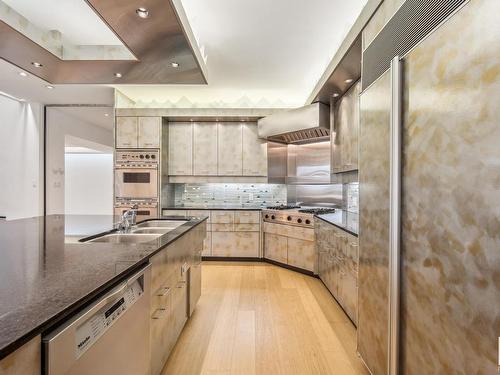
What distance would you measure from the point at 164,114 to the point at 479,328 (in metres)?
4.55

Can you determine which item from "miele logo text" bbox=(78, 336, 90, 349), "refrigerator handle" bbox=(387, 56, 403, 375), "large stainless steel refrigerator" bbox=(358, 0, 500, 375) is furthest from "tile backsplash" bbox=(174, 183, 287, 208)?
"miele logo text" bbox=(78, 336, 90, 349)

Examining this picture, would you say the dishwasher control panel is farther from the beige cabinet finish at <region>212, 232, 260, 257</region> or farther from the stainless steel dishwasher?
the beige cabinet finish at <region>212, 232, 260, 257</region>

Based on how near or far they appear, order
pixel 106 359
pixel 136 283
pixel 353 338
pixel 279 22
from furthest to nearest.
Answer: pixel 279 22 < pixel 353 338 < pixel 136 283 < pixel 106 359

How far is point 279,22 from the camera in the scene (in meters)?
2.66

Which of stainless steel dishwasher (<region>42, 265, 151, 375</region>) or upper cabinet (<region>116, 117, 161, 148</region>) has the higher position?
upper cabinet (<region>116, 117, 161, 148</region>)

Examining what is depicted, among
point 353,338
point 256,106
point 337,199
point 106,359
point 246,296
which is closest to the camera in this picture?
point 106,359

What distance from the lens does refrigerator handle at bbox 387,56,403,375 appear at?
4.29 ft

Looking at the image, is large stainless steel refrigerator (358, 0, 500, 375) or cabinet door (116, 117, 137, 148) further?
cabinet door (116, 117, 137, 148)

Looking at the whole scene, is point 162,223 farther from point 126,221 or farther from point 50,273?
point 50,273

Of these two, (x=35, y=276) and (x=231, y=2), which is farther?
(x=231, y=2)

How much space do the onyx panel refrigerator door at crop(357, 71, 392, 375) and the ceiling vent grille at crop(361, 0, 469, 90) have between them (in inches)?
4.8

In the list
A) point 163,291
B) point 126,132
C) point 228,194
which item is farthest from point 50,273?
point 228,194

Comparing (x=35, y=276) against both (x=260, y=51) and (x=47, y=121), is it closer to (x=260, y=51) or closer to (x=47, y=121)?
(x=260, y=51)

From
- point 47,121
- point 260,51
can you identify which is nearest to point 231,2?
point 260,51
